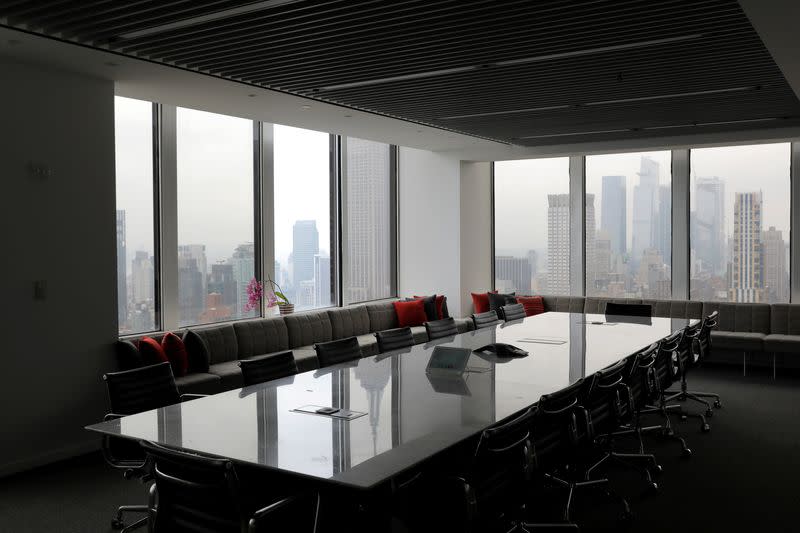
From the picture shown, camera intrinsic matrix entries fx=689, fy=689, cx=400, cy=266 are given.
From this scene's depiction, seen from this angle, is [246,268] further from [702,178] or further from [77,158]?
[702,178]

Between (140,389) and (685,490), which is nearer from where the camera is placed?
(140,389)

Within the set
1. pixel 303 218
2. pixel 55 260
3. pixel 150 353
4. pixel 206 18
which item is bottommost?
pixel 150 353

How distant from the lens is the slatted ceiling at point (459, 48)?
13.6 ft

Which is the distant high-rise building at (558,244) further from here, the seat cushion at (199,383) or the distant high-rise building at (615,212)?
the seat cushion at (199,383)

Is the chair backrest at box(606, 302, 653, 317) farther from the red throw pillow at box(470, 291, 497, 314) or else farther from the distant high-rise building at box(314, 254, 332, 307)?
the distant high-rise building at box(314, 254, 332, 307)

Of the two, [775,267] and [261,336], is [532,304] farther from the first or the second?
[261,336]

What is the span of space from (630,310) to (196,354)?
5367 mm

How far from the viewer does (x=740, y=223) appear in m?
10.4

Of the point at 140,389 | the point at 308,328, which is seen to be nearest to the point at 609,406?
the point at 140,389

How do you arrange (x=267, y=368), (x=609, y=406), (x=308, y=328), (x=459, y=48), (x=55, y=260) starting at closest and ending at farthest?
(x=609, y=406) → (x=267, y=368) → (x=459, y=48) → (x=55, y=260) → (x=308, y=328)

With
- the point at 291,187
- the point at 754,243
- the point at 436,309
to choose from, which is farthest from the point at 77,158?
the point at 754,243

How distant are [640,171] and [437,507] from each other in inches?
367

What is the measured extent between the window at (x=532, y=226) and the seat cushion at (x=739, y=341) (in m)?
2.88

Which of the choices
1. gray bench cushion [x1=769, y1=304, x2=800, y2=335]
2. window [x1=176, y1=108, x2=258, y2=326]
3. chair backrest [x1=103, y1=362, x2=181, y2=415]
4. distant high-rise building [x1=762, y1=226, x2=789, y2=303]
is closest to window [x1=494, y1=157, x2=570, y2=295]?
distant high-rise building [x1=762, y1=226, x2=789, y2=303]
